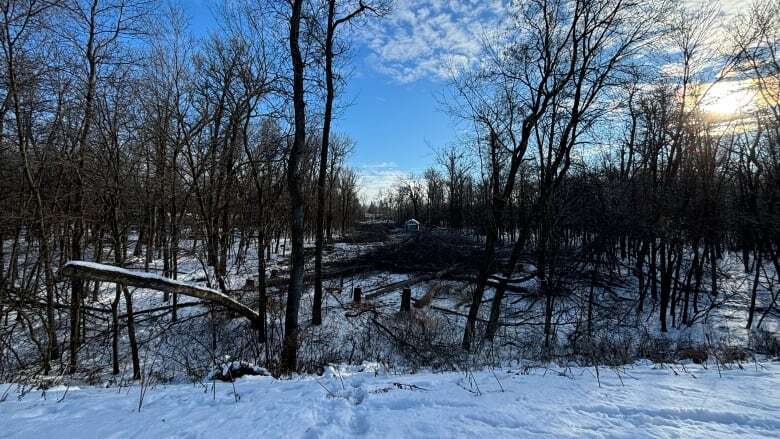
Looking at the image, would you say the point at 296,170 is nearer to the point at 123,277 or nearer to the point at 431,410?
the point at 123,277

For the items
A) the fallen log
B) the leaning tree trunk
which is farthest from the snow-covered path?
the leaning tree trunk

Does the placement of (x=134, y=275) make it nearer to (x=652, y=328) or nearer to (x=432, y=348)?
(x=432, y=348)

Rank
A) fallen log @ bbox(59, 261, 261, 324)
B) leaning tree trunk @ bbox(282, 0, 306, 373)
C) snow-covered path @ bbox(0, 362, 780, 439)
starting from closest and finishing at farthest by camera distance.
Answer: snow-covered path @ bbox(0, 362, 780, 439), fallen log @ bbox(59, 261, 261, 324), leaning tree trunk @ bbox(282, 0, 306, 373)

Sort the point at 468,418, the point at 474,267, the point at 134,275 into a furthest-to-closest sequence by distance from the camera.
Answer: the point at 474,267 < the point at 134,275 < the point at 468,418

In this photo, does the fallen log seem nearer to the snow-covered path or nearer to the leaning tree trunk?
the snow-covered path

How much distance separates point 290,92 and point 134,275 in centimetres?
605

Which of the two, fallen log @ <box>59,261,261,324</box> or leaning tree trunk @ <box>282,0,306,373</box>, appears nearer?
fallen log @ <box>59,261,261,324</box>

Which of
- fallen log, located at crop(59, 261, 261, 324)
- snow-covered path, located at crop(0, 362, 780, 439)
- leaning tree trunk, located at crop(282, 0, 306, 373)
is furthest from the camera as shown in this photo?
leaning tree trunk, located at crop(282, 0, 306, 373)

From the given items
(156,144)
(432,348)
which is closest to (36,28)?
(156,144)

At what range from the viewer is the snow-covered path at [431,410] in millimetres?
2762

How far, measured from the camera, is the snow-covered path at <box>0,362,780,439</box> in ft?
9.06

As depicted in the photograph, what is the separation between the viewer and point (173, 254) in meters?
10.8

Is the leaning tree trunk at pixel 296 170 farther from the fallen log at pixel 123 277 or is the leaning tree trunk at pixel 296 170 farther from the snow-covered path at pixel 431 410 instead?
the snow-covered path at pixel 431 410

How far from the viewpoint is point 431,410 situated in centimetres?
318
